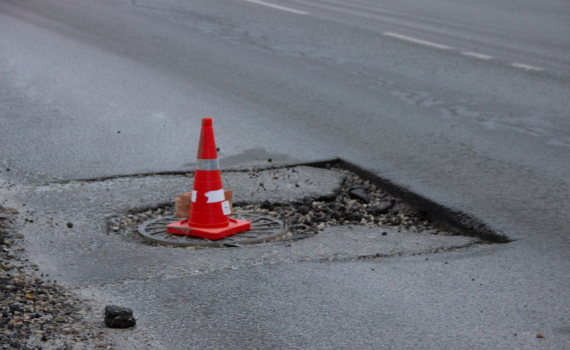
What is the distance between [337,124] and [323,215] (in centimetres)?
201

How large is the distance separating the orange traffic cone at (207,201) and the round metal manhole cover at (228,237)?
56 mm

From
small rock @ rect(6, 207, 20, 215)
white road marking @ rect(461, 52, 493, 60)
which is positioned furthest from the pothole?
white road marking @ rect(461, 52, 493, 60)

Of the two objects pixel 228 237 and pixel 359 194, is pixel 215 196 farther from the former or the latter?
pixel 359 194

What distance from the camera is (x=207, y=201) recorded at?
4.07 m

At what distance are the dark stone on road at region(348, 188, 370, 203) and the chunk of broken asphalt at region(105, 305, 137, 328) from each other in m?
2.35

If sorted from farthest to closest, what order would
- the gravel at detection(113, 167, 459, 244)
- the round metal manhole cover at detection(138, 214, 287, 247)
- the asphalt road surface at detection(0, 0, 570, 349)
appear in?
1. the gravel at detection(113, 167, 459, 244)
2. the round metal manhole cover at detection(138, 214, 287, 247)
3. the asphalt road surface at detection(0, 0, 570, 349)

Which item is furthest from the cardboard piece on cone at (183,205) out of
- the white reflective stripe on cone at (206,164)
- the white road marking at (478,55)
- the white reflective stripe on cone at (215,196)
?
the white road marking at (478,55)

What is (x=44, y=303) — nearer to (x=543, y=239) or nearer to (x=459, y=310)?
(x=459, y=310)

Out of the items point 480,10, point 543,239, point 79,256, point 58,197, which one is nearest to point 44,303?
point 79,256

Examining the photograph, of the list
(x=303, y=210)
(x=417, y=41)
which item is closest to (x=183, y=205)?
(x=303, y=210)

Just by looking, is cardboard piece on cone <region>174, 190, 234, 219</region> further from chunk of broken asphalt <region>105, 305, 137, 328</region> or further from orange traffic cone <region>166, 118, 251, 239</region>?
chunk of broken asphalt <region>105, 305, 137, 328</region>

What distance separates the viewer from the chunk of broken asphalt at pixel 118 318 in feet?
8.98

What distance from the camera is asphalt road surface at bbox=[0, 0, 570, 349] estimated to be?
9.78 feet

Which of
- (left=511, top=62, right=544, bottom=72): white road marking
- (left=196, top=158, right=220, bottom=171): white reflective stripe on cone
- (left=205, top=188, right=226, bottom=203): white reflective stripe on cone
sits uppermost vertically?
(left=511, top=62, right=544, bottom=72): white road marking
